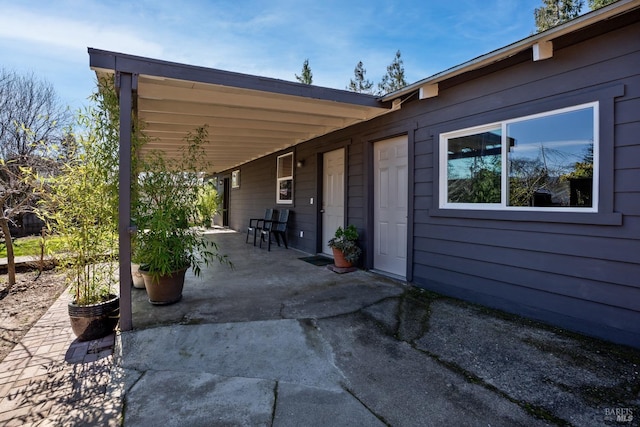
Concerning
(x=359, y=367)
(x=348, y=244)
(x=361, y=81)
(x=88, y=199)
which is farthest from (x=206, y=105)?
(x=361, y=81)

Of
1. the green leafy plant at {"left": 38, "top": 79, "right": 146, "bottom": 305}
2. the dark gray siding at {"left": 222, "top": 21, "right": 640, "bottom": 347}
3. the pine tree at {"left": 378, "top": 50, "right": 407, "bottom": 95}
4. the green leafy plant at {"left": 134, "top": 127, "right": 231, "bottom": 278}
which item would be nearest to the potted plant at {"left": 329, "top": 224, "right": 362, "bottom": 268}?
the dark gray siding at {"left": 222, "top": 21, "right": 640, "bottom": 347}

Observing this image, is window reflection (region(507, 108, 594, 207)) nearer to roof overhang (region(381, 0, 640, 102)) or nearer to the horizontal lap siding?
the horizontal lap siding

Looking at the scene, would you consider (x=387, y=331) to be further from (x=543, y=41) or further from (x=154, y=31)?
(x=154, y=31)

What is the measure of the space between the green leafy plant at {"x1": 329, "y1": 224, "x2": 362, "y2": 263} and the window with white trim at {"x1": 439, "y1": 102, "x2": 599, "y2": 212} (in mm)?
1443

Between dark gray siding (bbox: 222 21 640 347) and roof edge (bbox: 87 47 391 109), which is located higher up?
roof edge (bbox: 87 47 391 109)

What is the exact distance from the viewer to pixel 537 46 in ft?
8.61

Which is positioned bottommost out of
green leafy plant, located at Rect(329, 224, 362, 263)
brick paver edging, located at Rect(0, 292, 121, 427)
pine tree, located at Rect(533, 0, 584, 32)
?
brick paver edging, located at Rect(0, 292, 121, 427)

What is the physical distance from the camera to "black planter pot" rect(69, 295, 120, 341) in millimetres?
2514

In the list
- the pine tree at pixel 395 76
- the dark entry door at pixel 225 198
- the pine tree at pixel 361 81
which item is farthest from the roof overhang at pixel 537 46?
the pine tree at pixel 361 81

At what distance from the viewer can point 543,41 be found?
260 cm

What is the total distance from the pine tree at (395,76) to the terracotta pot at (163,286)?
12327 mm

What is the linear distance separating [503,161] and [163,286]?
3499 millimetres

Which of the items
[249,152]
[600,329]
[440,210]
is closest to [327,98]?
[440,210]

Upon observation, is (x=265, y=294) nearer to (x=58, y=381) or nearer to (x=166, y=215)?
(x=166, y=215)
